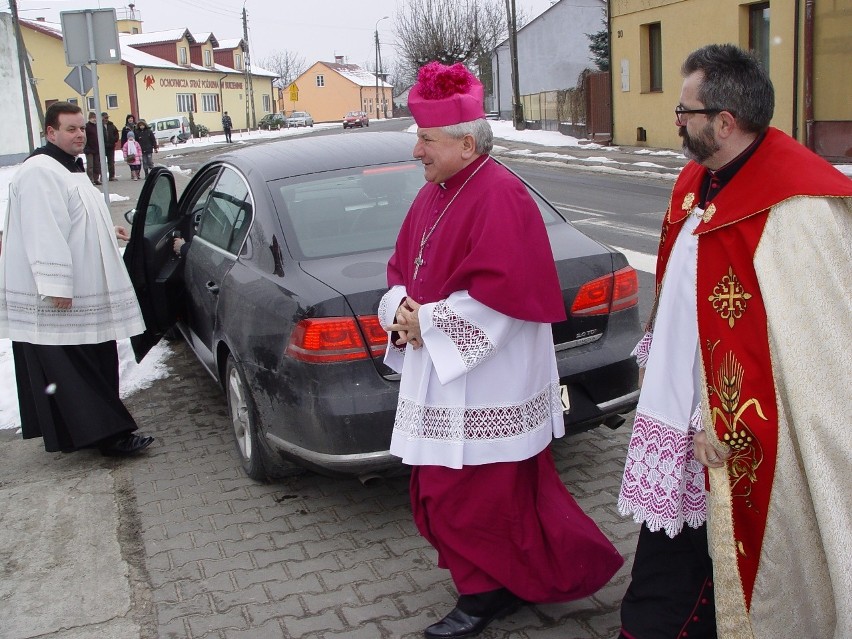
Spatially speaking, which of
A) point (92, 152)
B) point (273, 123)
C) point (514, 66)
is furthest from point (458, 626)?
point (273, 123)

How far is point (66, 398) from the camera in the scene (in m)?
4.88

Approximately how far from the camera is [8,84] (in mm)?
32906

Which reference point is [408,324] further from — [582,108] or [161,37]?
[161,37]

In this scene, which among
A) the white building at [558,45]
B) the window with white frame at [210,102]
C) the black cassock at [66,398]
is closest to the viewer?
the black cassock at [66,398]

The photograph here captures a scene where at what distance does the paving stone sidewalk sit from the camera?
10.7 feet

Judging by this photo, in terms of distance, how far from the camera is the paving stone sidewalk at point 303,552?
326 cm

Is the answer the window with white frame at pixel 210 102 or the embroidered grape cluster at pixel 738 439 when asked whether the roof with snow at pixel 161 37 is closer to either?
the window with white frame at pixel 210 102

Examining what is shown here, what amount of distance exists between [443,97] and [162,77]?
6380 cm

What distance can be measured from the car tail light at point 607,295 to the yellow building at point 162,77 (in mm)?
47226

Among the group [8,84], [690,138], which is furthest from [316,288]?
[8,84]

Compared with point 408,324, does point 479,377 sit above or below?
below

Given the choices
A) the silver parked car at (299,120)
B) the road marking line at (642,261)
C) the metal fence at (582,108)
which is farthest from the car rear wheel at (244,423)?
the silver parked car at (299,120)

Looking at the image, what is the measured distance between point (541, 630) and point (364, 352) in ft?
4.02

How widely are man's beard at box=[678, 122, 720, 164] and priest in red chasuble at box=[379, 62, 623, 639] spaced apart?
1.93 feet
